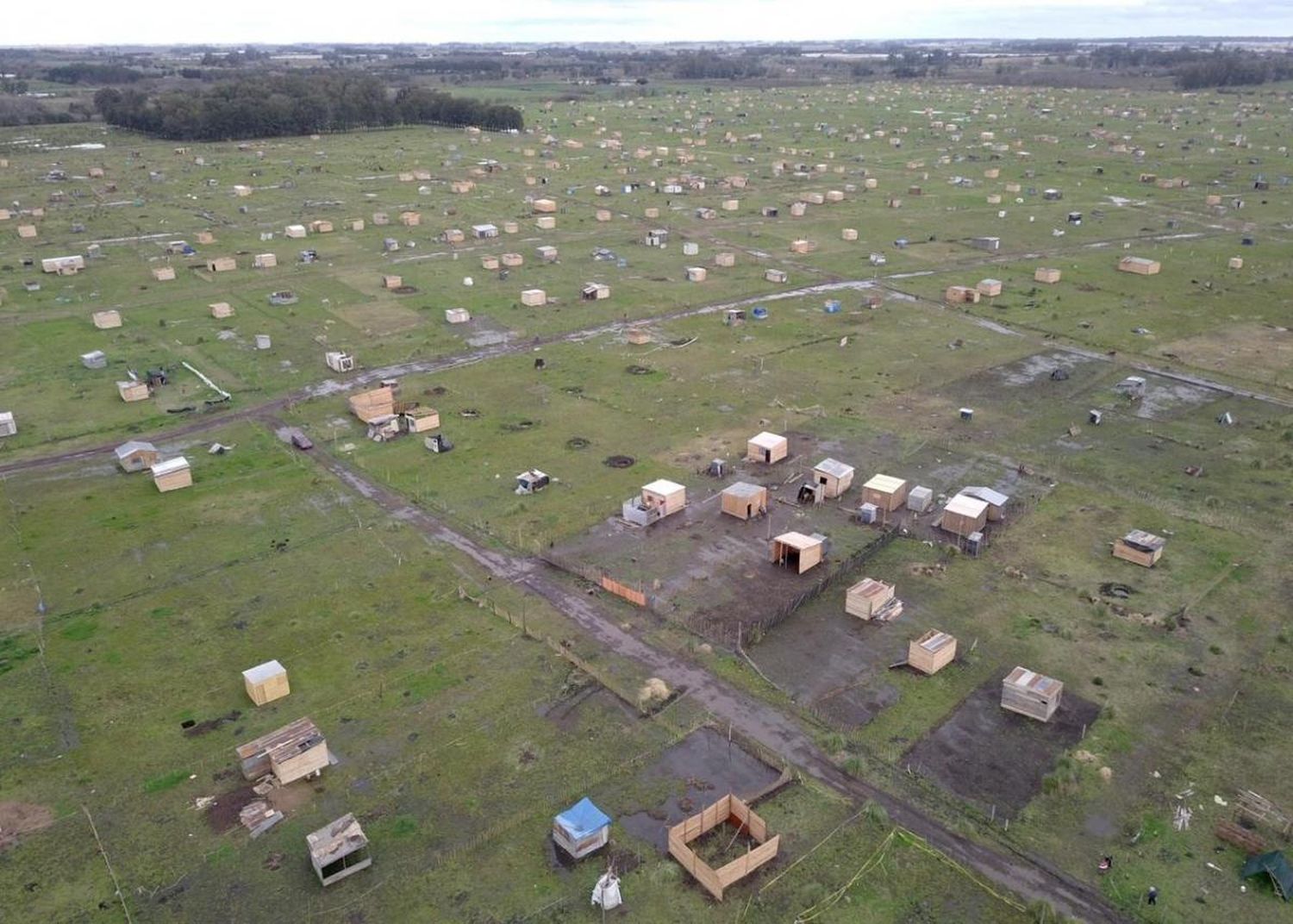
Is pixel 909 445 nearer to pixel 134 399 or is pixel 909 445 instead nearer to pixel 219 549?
pixel 219 549

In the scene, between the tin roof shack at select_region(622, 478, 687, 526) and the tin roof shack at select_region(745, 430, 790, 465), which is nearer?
the tin roof shack at select_region(622, 478, 687, 526)

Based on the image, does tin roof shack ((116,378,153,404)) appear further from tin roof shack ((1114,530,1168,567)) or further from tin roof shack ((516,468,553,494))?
tin roof shack ((1114,530,1168,567))

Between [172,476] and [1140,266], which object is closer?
[172,476]

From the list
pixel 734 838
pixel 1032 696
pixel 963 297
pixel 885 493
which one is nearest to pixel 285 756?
pixel 734 838

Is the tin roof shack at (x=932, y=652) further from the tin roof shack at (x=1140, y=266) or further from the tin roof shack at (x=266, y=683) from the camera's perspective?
the tin roof shack at (x=1140, y=266)

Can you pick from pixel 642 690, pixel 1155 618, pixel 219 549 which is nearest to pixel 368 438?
pixel 219 549

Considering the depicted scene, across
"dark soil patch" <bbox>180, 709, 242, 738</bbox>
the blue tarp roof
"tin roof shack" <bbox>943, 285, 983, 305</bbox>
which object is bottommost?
"tin roof shack" <bbox>943, 285, 983, 305</bbox>

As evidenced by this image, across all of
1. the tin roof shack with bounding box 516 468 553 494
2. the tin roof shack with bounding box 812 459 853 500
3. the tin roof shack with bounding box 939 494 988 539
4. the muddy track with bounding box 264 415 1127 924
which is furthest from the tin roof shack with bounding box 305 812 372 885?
the tin roof shack with bounding box 939 494 988 539

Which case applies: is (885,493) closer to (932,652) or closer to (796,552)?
(796,552)
